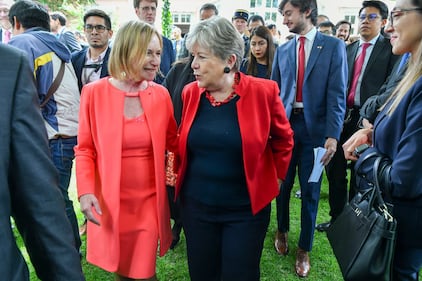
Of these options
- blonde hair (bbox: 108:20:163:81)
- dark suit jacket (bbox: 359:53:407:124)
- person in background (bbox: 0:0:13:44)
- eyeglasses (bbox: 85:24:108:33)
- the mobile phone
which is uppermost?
person in background (bbox: 0:0:13:44)

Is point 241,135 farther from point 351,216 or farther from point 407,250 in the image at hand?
point 407,250

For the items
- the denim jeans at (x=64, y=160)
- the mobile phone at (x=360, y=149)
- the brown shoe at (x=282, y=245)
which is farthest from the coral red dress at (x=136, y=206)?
the brown shoe at (x=282, y=245)

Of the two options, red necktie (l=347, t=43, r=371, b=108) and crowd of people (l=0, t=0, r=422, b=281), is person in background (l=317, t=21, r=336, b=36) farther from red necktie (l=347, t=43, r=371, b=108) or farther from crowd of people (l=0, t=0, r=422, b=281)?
crowd of people (l=0, t=0, r=422, b=281)

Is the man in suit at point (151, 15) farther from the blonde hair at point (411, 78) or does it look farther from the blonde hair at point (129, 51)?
the blonde hair at point (411, 78)

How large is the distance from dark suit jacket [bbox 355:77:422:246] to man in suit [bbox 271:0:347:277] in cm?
127

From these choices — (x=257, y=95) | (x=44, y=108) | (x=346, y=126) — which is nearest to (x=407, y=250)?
(x=257, y=95)

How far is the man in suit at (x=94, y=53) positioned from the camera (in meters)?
3.14

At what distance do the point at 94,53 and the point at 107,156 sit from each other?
68.8 inches

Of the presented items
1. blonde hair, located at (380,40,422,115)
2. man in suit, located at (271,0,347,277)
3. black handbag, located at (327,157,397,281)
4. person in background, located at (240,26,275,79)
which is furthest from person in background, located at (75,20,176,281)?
person in background, located at (240,26,275,79)

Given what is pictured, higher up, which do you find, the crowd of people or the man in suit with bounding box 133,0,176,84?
the man in suit with bounding box 133,0,176,84

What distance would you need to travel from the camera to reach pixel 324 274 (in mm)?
3059

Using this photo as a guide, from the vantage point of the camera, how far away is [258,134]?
1.92 metres

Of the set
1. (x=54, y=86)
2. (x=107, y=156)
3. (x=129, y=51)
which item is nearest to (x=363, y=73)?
(x=129, y=51)

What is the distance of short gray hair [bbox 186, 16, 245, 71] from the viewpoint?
6.15ft
